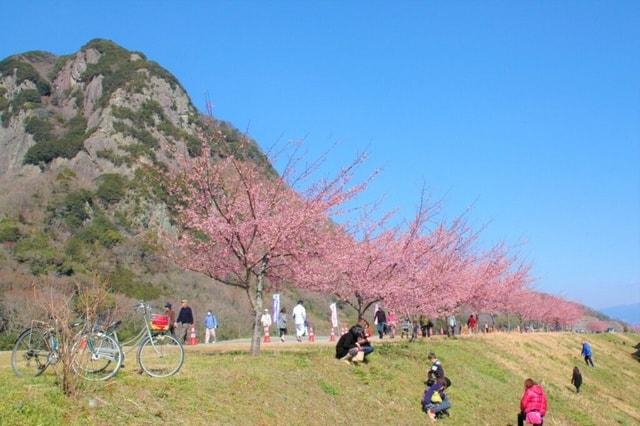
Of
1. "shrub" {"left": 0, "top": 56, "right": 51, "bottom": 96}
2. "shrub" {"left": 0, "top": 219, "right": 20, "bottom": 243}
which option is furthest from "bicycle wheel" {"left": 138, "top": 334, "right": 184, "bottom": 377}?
"shrub" {"left": 0, "top": 56, "right": 51, "bottom": 96}

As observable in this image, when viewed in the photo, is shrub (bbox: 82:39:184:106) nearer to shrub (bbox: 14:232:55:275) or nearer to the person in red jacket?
shrub (bbox: 14:232:55:275)

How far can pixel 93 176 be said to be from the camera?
61438mm

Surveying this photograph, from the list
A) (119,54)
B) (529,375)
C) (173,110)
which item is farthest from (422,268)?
(119,54)

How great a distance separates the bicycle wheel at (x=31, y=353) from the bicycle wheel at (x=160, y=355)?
1544 mm

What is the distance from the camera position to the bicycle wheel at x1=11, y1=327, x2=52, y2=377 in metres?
10.5

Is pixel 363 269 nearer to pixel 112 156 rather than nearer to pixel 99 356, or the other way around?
pixel 99 356

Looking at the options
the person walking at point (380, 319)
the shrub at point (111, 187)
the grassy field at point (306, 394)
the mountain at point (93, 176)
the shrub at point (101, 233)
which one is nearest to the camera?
the grassy field at point (306, 394)

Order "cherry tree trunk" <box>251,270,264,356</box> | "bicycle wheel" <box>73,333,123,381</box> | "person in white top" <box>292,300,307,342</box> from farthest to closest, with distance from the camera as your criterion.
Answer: "person in white top" <box>292,300,307,342</box> < "cherry tree trunk" <box>251,270,264,356</box> < "bicycle wheel" <box>73,333,123,381</box>

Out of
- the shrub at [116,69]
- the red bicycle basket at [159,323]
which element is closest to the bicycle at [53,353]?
the red bicycle basket at [159,323]

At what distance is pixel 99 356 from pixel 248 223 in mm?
6548

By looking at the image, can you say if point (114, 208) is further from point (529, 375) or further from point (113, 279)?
point (529, 375)

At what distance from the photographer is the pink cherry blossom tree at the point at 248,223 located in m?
16.5

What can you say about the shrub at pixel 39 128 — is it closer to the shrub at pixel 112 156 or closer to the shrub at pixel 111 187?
the shrub at pixel 112 156

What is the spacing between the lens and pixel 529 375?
26906mm
